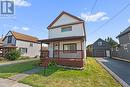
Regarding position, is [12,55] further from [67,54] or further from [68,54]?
[68,54]

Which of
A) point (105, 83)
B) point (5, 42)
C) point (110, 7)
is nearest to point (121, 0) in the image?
point (110, 7)

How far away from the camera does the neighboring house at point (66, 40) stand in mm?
15530

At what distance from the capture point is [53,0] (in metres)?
14.6

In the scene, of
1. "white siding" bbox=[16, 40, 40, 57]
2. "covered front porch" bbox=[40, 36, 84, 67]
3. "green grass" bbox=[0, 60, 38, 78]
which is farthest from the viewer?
"white siding" bbox=[16, 40, 40, 57]

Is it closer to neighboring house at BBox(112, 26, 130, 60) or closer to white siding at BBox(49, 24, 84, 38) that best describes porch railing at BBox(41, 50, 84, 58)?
white siding at BBox(49, 24, 84, 38)

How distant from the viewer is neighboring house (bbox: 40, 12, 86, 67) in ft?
51.0

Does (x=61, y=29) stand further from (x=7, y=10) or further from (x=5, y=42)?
(x=5, y=42)

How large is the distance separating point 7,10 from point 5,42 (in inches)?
647

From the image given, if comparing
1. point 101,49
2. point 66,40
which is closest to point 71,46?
point 66,40

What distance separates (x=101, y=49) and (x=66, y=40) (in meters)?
31.1

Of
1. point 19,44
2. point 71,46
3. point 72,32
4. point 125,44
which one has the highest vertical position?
point 72,32

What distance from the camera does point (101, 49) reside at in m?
45.1

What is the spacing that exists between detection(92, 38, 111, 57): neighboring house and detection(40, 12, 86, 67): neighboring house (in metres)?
26.1

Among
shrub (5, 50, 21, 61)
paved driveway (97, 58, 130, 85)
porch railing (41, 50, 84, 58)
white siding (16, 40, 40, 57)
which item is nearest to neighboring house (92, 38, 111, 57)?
white siding (16, 40, 40, 57)
